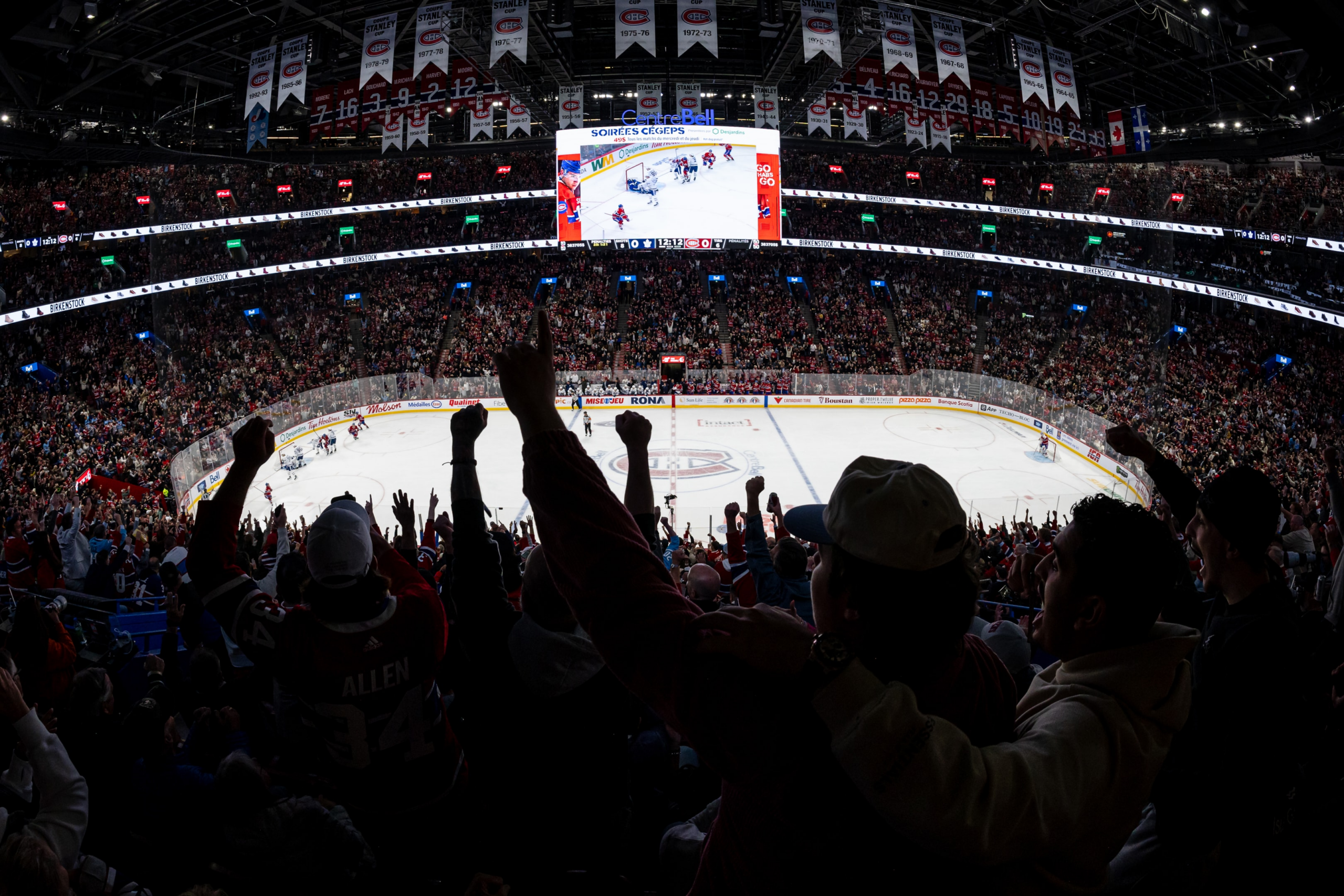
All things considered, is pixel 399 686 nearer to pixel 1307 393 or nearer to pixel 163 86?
pixel 1307 393

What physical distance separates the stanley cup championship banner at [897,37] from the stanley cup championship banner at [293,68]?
635 inches

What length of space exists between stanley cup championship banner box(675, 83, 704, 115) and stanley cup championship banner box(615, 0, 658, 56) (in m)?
11.3

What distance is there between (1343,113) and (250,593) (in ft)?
112

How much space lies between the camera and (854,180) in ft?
139

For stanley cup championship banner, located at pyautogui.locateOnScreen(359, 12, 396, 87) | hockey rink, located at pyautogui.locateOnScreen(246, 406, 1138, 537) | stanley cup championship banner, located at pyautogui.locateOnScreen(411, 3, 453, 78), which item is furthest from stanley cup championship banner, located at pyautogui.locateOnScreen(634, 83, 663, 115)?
hockey rink, located at pyautogui.locateOnScreen(246, 406, 1138, 537)

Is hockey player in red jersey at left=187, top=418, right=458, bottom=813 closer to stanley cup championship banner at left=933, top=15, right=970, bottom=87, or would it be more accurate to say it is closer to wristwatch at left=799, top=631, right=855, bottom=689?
wristwatch at left=799, top=631, right=855, bottom=689

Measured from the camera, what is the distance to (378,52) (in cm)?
2219

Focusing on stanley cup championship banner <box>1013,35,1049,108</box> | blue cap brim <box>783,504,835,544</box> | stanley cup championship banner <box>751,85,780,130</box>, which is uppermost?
stanley cup championship banner <box>751,85,780,130</box>

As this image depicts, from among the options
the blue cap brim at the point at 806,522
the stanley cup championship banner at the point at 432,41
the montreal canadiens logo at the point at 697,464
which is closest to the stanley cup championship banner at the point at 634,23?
the stanley cup championship banner at the point at 432,41

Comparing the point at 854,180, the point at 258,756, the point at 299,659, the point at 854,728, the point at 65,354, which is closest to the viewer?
the point at 854,728

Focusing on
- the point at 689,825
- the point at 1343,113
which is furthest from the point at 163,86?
the point at 1343,113

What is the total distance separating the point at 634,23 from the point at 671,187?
13.6 metres

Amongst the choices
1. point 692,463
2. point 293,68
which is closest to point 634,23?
point 293,68

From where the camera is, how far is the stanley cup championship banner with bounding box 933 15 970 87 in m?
22.7
